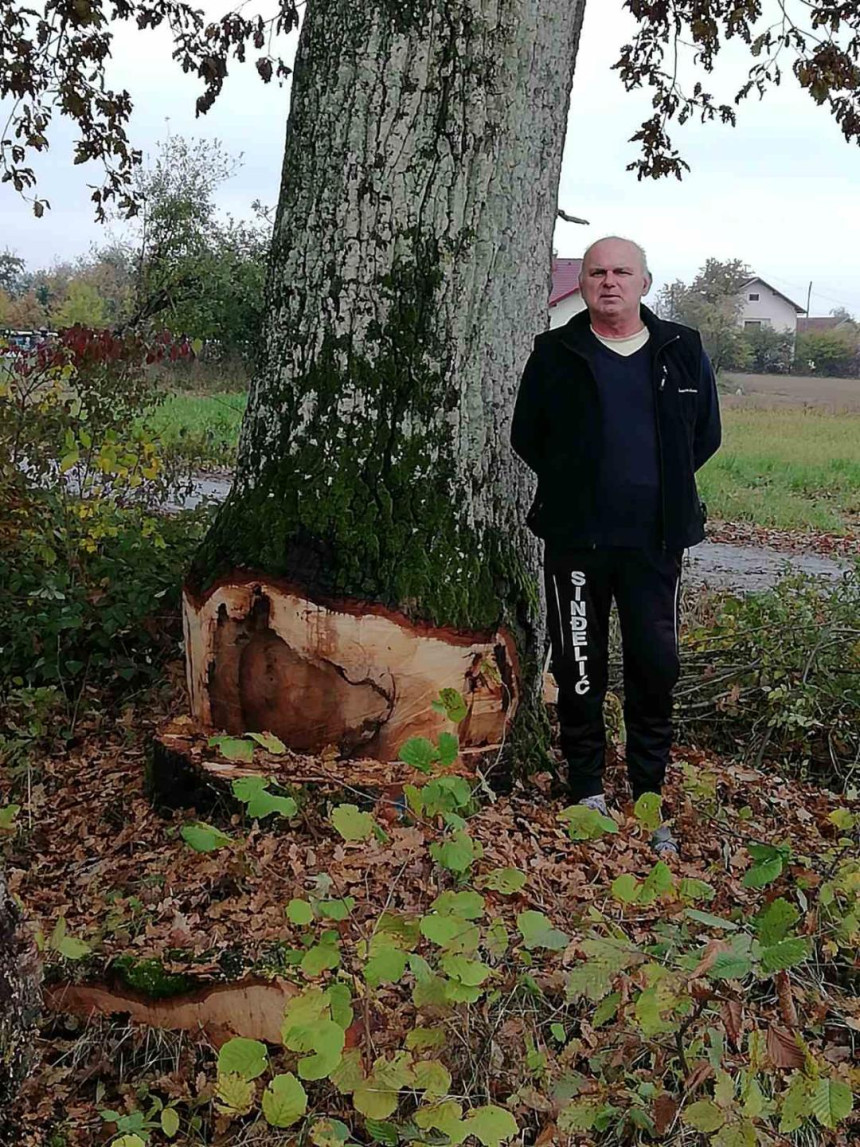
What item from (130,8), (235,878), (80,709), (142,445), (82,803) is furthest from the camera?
(130,8)

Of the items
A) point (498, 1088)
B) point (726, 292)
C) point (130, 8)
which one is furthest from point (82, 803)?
point (726, 292)

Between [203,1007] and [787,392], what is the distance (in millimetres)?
37685

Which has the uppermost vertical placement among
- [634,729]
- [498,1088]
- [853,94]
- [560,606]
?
[853,94]

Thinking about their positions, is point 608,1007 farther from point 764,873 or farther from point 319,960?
point 319,960

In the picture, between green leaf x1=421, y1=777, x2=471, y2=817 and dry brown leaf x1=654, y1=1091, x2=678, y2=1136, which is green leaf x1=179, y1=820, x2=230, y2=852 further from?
dry brown leaf x1=654, y1=1091, x2=678, y2=1136

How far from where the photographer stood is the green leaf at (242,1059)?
1.86 m

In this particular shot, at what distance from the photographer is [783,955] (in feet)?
6.06

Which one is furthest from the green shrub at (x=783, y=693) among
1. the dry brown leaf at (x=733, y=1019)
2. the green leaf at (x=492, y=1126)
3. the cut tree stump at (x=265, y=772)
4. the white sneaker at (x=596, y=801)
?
the green leaf at (x=492, y=1126)

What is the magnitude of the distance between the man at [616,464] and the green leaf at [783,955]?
147 cm

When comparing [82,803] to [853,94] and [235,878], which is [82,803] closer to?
[235,878]

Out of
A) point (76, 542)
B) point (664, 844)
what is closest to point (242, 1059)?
point (664, 844)

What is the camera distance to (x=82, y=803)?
386cm

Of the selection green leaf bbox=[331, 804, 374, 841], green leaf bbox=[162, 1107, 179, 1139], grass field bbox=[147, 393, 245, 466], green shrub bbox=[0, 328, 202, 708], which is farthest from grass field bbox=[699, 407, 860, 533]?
green leaf bbox=[162, 1107, 179, 1139]

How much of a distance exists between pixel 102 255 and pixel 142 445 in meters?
41.7
